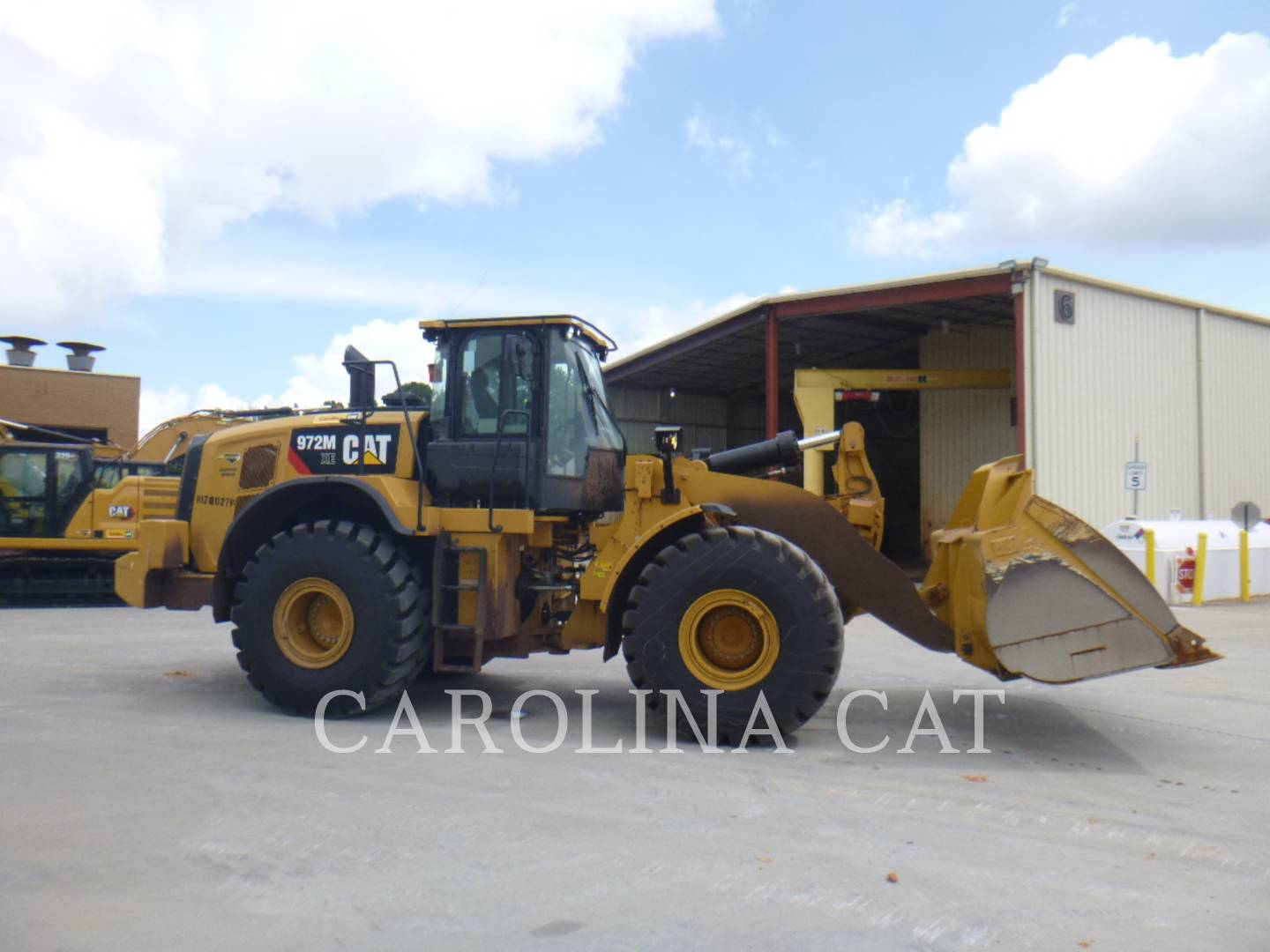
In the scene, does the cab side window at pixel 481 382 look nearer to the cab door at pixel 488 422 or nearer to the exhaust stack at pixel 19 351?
the cab door at pixel 488 422

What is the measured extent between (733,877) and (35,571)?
1303 centimetres

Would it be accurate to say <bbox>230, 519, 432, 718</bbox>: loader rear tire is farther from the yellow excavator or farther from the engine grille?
the yellow excavator

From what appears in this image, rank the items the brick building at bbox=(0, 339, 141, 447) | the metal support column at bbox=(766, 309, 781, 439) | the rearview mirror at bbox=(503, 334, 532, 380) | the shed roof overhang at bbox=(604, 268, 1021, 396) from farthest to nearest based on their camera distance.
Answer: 1. the brick building at bbox=(0, 339, 141, 447)
2. the metal support column at bbox=(766, 309, 781, 439)
3. the shed roof overhang at bbox=(604, 268, 1021, 396)
4. the rearview mirror at bbox=(503, 334, 532, 380)

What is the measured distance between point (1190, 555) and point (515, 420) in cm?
1218

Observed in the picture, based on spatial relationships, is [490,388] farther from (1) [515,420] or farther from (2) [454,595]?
(2) [454,595]

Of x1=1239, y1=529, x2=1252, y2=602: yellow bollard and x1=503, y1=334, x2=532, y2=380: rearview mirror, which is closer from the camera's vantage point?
x1=503, y1=334, x2=532, y2=380: rearview mirror

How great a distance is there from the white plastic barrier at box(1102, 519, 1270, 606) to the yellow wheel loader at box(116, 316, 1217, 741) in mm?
9487

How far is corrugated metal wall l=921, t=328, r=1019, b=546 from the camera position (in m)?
21.9

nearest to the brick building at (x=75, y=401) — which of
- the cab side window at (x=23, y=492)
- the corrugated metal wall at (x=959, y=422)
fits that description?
the cab side window at (x=23, y=492)

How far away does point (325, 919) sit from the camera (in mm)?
3498

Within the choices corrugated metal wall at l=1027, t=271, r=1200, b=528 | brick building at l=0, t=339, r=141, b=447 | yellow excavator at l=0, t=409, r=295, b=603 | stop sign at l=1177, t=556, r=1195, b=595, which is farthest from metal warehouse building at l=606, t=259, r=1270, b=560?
brick building at l=0, t=339, r=141, b=447

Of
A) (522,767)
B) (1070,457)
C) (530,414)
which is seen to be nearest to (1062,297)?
(1070,457)

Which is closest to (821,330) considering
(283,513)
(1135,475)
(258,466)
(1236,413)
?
(1135,475)

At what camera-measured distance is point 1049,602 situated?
5695 millimetres
